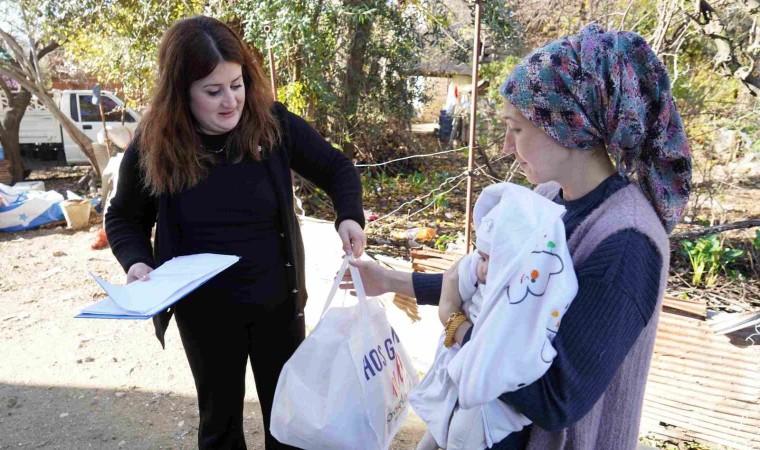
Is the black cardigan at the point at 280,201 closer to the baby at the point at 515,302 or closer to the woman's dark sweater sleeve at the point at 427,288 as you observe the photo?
the woman's dark sweater sleeve at the point at 427,288

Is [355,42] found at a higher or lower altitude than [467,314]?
higher

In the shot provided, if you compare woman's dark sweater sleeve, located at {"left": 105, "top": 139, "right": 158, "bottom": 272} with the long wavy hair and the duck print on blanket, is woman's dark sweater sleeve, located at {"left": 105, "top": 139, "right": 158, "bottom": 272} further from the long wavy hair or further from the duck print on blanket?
the duck print on blanket

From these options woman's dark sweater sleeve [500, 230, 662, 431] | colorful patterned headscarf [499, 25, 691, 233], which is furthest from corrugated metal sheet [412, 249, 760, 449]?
woman's dark sweater sleeve [500, 230, 662, 431]

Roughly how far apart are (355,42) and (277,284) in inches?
194

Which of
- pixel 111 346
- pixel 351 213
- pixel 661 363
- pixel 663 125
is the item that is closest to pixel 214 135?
pixel 351 213

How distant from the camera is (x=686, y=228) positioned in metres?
4.68

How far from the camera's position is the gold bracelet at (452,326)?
1.19 m

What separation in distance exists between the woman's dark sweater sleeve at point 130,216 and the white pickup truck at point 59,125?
35.5 feet

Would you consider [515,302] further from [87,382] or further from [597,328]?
[87,382]

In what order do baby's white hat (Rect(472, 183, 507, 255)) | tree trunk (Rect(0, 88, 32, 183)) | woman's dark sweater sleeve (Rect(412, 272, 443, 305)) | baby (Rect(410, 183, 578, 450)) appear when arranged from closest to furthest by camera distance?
baby (Rect(410, 183, 578, 450)) → baby's white hat (Rect(472, 183, 507, 255)) → woman's dark sweater sleeve (Rect(412, 272, 443, 305)) → tree trunk (Rect(0, 88, 32, 183))

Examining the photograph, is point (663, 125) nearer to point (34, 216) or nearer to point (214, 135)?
point (214, 135)

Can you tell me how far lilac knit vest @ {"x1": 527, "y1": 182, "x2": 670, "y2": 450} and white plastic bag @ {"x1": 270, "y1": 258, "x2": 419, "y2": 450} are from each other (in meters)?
0.64

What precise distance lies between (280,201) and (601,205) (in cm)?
119

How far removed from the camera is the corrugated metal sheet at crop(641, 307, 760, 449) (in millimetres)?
2547
